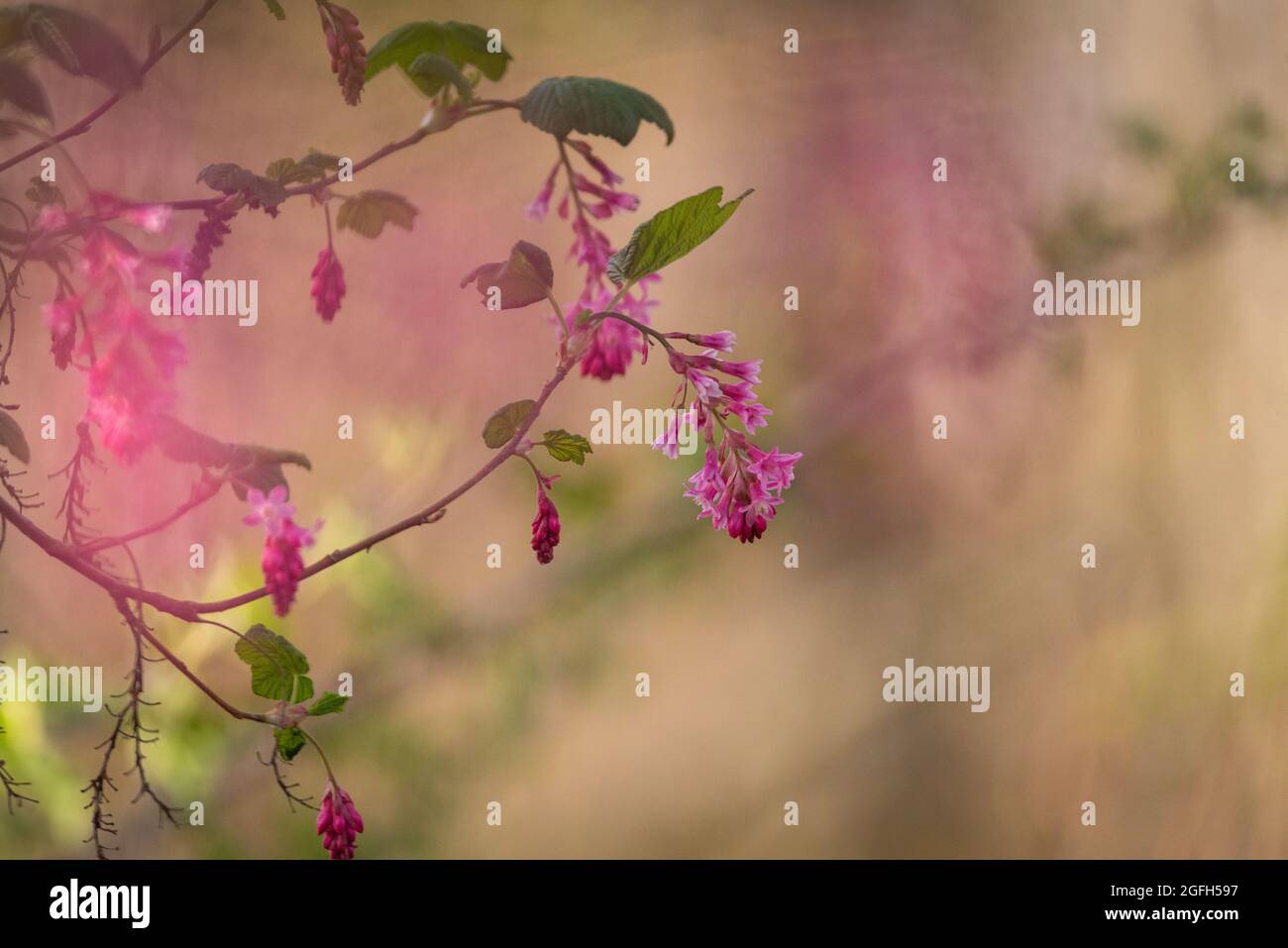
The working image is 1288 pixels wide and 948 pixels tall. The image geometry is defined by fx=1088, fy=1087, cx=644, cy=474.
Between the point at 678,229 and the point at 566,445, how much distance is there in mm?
110

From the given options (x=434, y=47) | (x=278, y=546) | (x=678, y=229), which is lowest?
(x=278, y=546)

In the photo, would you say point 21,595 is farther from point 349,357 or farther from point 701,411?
point 701,411

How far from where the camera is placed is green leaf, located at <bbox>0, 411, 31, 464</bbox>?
0.45m

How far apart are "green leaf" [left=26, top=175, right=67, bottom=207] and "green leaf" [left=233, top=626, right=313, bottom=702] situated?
0.64 ft

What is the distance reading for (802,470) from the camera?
1181mm

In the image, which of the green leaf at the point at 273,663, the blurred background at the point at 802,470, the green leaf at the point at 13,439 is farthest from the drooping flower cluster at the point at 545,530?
the blurred background at the point at 802,470

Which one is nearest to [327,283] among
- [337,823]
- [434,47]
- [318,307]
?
[318,307]

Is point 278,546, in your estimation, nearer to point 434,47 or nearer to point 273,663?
point 273,663

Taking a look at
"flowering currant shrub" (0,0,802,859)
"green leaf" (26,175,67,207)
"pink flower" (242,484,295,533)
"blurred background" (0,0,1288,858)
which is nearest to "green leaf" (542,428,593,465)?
"flowering currant shrub" (0,0,802,859)

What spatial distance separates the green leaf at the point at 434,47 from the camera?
48 cm

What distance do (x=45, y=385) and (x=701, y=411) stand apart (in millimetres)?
863

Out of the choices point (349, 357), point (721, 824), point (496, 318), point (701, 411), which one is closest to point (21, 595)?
point (349, 357)

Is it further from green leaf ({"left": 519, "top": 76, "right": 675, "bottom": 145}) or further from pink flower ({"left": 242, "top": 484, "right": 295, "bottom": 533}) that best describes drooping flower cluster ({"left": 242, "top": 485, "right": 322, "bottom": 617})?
green leaf ({"left": 519, "top": 76, "right": 675, "bottom": 145})

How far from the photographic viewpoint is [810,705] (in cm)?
122
